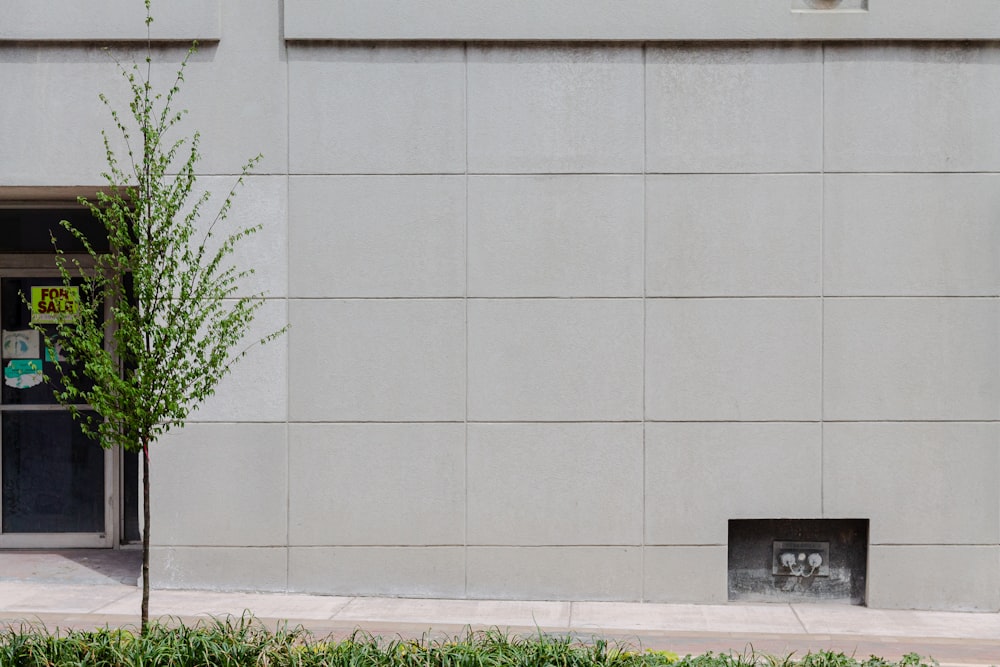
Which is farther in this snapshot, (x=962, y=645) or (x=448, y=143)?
(x=448, y=143)

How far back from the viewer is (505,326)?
8.83 meters

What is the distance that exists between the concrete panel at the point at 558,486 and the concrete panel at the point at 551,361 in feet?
0.60

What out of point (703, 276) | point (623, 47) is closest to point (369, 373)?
point (703, 276)

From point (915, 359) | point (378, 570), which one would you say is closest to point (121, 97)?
point (378, 570)

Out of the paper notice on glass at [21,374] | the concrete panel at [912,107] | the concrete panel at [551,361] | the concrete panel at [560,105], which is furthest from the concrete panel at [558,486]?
the paper notice on glass at [21,374]

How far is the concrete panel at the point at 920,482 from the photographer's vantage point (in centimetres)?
870

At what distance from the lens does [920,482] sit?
8711 mm

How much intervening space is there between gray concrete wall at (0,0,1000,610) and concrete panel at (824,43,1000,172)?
0.03m

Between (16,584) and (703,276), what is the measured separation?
694 cm

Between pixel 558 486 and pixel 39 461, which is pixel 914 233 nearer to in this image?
pixel 558 486

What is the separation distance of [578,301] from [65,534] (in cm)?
602

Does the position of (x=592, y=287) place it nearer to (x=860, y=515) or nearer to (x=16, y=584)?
(x=860, y=515)
